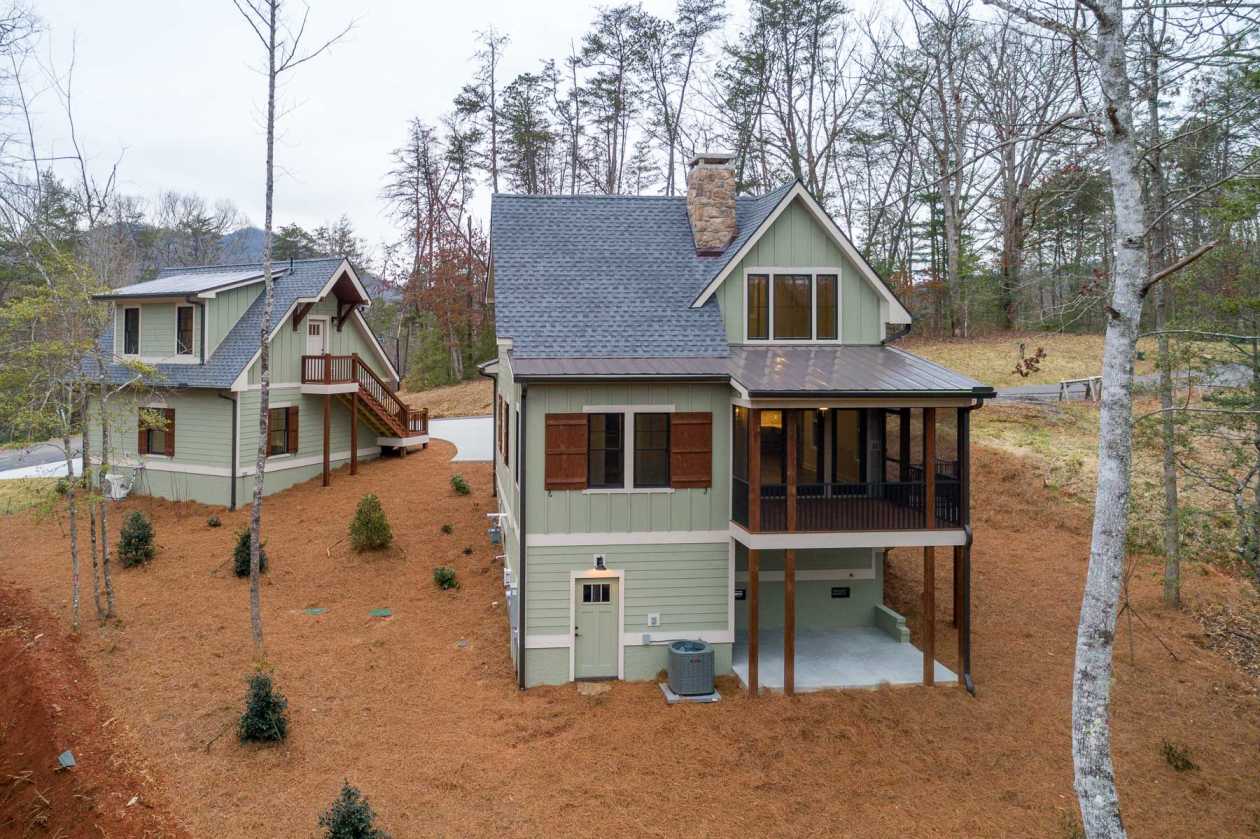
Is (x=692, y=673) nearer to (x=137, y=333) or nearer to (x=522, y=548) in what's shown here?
(x=522, y=548)

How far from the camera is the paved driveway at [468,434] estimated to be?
2571cm

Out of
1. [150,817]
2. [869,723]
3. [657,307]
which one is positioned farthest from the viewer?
[657,307]

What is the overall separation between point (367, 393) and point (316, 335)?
2334mm

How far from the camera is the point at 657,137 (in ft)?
118

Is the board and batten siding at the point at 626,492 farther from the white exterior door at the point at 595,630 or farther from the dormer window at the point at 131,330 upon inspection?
the dormer window at the point at 131,330

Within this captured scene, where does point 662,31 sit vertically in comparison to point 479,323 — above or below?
above

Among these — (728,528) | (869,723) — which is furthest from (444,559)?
(869,723)

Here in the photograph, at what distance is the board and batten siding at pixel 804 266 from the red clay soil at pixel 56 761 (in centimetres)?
1126

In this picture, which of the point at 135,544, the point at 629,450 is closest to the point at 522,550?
the point at 629,450

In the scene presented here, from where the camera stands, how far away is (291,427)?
22266 millimetres

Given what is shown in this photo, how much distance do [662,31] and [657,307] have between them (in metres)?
25.7

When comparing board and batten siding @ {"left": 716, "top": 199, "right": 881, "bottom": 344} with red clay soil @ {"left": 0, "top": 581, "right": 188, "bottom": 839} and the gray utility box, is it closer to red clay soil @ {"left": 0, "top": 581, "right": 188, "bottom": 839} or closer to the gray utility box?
the gray utility box

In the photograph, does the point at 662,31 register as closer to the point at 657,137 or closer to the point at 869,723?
the point at 657,137

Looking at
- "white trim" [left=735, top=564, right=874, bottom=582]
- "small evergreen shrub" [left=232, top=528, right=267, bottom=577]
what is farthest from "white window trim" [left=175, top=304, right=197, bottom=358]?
"white trim" [left=735, top=564, right=874, bottom=582]
